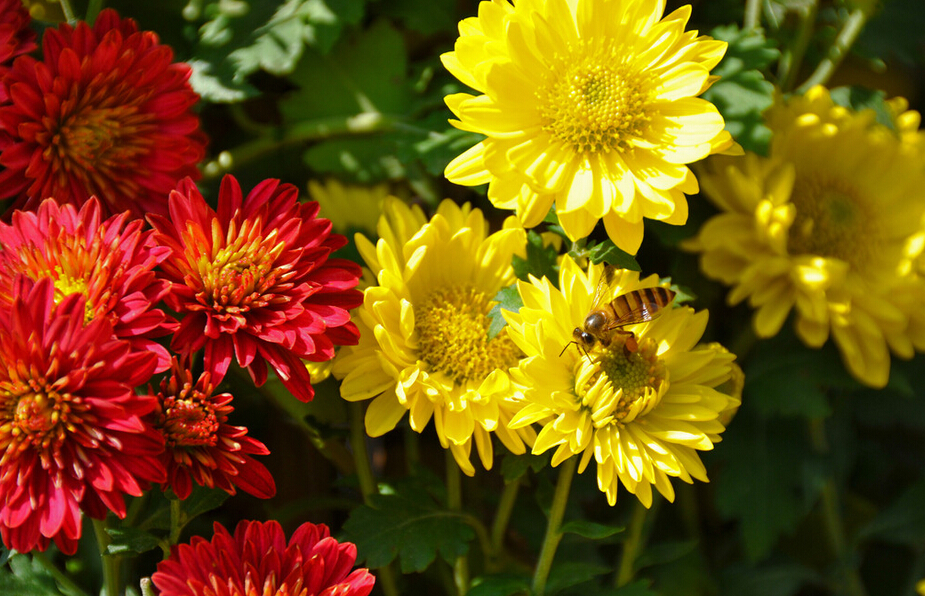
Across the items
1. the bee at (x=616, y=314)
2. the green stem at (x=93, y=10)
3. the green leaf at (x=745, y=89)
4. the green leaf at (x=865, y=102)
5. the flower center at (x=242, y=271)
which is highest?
the green stem at (x=93, y=10)

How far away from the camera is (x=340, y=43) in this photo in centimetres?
113

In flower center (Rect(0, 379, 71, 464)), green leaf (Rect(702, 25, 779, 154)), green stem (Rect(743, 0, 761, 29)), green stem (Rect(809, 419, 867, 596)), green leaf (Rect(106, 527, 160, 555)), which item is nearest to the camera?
flower center (Rect(0, 379, 71, 464))

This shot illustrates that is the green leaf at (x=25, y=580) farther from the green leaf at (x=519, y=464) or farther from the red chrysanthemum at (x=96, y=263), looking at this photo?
the green leaf at (x=519, y=464)

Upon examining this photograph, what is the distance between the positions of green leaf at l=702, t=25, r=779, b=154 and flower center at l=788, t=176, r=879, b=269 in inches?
7.4

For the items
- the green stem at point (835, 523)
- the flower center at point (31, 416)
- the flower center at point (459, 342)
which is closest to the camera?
the flower center at point (31, 416)

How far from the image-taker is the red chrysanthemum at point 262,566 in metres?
0.59

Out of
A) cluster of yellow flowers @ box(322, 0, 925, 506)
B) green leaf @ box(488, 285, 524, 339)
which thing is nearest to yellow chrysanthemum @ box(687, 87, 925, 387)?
cluster of yellow flowers @ box(322, 0, 925, 506)

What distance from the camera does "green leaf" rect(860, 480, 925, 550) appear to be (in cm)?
115

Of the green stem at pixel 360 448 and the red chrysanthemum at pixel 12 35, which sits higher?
the red chrysanthemum at pixel 12 35

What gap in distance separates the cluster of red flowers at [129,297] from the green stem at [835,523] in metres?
0.79

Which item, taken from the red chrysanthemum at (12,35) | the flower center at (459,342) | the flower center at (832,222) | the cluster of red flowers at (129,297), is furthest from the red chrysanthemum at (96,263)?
the flower center at (832,222)

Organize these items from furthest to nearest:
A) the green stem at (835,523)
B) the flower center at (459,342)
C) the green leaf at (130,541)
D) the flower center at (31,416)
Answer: the green stem at (835,523), the flower center at (459,342), the green leaf at (130,541), the flower center at (31,416)

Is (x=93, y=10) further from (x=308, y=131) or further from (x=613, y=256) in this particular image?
(x=613, y=256)

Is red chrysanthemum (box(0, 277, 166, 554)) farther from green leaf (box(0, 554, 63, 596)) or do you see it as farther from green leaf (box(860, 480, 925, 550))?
green leaf (box(860, 480, 925, 550))
